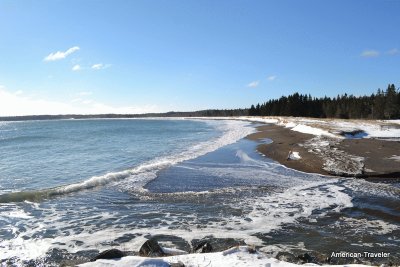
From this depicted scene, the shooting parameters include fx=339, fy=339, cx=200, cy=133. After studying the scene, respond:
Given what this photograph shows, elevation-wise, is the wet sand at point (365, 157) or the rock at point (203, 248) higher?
the wet sand at point (365, 157)

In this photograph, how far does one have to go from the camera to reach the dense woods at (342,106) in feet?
266

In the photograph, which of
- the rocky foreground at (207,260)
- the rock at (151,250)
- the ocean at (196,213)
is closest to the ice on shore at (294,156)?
the ocean at (196,213)

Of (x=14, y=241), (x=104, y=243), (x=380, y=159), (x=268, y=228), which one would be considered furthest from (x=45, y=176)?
(x=380, y=159)

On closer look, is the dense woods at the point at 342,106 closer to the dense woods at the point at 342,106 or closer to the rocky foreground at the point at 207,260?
the dense woods at the point at 342,106

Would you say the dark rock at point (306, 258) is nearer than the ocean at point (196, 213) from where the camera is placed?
Yes

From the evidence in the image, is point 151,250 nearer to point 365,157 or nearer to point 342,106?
point 365,157

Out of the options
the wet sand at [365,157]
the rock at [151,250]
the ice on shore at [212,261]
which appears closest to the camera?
the ice on shore at [212,261]

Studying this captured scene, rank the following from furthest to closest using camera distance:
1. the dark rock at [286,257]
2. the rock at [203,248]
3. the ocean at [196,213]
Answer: the ocean at [196,213], the rock at [203,248], the dark rock at [286,257]

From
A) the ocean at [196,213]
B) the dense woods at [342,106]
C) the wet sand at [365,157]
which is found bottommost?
the ocean at [196,213]

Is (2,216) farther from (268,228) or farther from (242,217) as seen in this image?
(268,228)

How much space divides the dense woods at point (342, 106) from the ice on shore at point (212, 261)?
85.9m

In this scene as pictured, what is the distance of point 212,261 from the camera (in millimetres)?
6887

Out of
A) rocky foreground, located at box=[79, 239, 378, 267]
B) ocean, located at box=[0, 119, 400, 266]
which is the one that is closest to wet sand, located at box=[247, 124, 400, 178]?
ocean, located at box=[0, 119, 400, 266]

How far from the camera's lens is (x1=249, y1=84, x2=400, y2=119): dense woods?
81188mm
